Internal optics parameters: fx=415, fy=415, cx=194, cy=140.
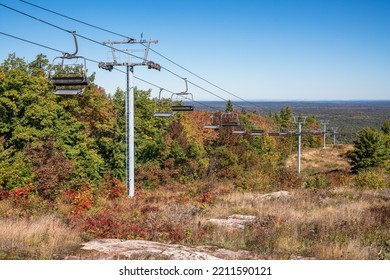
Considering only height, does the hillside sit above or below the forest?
below

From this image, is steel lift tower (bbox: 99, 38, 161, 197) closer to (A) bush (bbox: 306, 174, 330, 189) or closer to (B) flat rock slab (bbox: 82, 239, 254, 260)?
(A) bush (bbox: 306, 174, 330, 189)

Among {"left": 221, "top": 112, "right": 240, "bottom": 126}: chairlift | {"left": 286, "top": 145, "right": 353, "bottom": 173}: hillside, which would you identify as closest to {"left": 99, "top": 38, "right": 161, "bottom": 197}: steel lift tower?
{"left": 221, "top": 112, "right": 240, "bottom": 126}: chairlift

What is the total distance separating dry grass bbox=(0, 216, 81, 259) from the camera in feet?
26.7

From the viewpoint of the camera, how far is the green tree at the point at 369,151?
208 feet

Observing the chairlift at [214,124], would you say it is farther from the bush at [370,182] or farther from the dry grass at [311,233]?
the dry grass at [311,233]

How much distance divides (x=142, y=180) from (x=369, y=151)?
125 feet

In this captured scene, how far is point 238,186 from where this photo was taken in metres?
28.5

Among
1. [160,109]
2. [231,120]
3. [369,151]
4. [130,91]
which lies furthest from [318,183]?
[369,151]

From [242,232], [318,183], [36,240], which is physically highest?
[36,240]

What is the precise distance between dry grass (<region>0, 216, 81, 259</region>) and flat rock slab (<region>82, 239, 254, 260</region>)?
525mm

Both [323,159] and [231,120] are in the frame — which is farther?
[323,159]

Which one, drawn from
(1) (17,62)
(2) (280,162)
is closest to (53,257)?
(1) (17,62)

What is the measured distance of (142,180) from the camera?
44.0m

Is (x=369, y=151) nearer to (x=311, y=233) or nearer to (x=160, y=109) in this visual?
(x=160, y=109)
